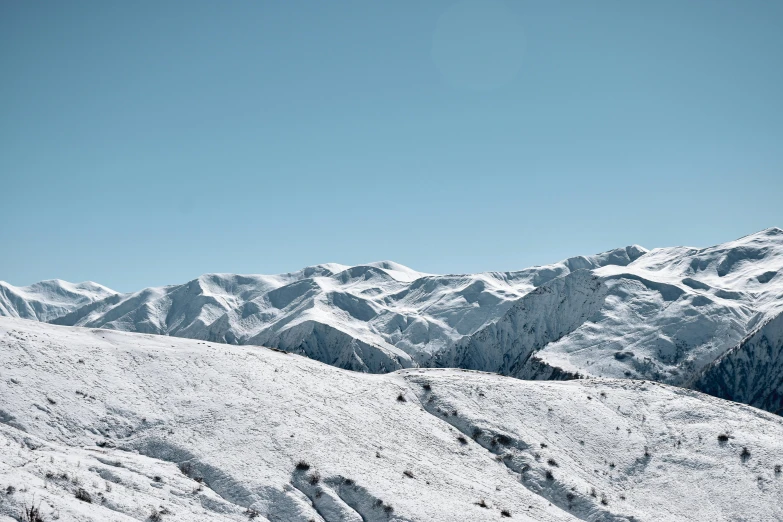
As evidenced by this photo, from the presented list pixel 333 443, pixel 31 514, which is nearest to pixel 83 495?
pixel 31 514

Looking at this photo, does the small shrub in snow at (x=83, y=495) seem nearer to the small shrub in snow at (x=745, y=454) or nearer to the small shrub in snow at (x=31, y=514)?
the small shrub in snow at (x=31, y=514)

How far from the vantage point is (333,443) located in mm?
37781

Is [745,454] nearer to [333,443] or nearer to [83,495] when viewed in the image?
[333,443]

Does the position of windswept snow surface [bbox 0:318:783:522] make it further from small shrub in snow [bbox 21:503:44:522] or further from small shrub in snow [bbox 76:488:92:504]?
small shrub in snow [bbox 21:503:44:522]

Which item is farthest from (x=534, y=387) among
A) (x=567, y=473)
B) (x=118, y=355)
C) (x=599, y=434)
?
(x=118, y=355)

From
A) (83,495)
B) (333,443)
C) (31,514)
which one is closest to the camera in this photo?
(31,514)

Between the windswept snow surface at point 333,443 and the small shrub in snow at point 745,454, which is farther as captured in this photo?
the small shrub in snow at point 745,454

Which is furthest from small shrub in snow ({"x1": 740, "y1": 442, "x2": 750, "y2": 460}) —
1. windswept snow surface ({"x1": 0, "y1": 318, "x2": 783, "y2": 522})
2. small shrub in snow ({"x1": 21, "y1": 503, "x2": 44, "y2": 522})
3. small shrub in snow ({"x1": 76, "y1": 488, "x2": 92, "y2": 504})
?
small shrub in snow ({"x1": 21, "y1": 503, "x2": 44, "y2": 522})

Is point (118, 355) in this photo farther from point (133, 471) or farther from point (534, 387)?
point (534, 387)

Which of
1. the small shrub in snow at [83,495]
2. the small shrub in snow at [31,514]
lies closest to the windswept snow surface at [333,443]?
the small shrub in snow at [83,495]

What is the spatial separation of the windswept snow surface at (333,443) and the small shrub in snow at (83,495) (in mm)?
81

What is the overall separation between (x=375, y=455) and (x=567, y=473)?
583 inches

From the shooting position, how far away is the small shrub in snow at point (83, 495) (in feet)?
79.5

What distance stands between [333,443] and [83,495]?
54.0 ft
